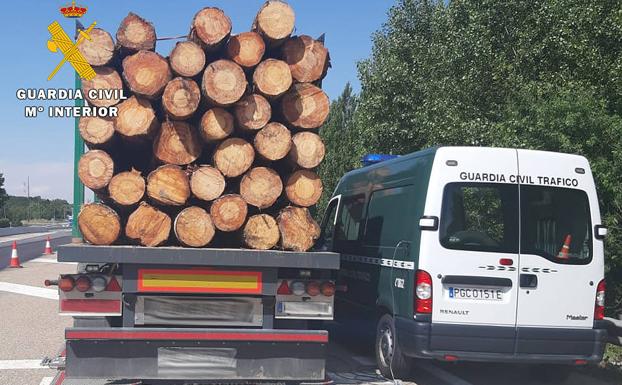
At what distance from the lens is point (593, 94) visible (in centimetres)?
1005

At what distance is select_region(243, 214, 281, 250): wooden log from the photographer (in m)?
5.73

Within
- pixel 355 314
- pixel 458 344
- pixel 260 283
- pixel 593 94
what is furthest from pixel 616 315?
pixel 260 283

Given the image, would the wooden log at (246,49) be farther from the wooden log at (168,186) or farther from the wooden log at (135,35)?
the wooden log at (168,186)

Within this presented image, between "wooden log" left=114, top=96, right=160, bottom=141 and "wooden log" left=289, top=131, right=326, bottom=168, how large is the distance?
1.26 metres

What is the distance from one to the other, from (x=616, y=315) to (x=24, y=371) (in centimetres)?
779

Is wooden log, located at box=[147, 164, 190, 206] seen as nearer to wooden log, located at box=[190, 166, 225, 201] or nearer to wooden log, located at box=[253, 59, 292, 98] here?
wooden log, located at box=[190, 166, 225, 201]

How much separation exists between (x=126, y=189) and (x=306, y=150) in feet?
5.27

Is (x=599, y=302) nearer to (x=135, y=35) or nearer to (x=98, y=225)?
(x=98, y=225)

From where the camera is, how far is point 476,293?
605cm

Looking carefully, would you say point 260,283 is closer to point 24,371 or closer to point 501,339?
point 501,339

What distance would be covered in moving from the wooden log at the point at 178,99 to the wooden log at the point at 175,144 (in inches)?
7.4

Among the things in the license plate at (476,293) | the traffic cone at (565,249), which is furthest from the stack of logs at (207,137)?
the traffic cone at (565,249)

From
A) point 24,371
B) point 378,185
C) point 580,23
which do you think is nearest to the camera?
point 24,371

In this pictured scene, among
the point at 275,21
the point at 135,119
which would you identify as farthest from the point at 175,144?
the point at 275,21
